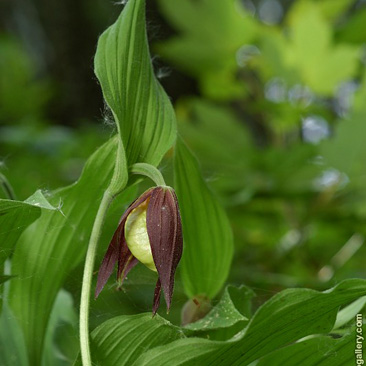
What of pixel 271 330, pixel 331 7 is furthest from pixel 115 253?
pixel 331 7

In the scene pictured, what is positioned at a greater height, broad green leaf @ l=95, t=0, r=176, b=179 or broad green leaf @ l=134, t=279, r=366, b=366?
broad green leaf @ l=95, t=0, r=176, b=179

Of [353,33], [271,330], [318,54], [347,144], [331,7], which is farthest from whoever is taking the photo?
[331,7]

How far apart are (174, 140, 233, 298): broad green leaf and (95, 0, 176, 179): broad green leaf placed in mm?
59

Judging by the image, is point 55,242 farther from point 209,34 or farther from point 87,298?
point 209,34

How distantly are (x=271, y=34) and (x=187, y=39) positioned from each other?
0.55ft

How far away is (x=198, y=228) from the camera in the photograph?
520 mm

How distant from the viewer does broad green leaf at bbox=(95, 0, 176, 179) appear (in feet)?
1.33

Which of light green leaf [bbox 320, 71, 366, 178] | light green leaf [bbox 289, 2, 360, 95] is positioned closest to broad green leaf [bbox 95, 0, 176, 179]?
light green leaf [bbox 320, 71, 366, 178]

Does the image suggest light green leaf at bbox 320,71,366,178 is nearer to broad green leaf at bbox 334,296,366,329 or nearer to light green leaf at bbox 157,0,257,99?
light green leaf at bbox 157,0,257,99

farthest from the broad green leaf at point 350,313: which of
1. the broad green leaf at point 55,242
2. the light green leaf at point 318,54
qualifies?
the light green leaf at point 318,54

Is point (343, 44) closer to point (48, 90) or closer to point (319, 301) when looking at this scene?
point (319, 301)

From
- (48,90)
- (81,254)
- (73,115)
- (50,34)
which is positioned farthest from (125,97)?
(50,34)

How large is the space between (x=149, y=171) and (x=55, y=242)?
0.42ft

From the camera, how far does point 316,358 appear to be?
410 millimetres
